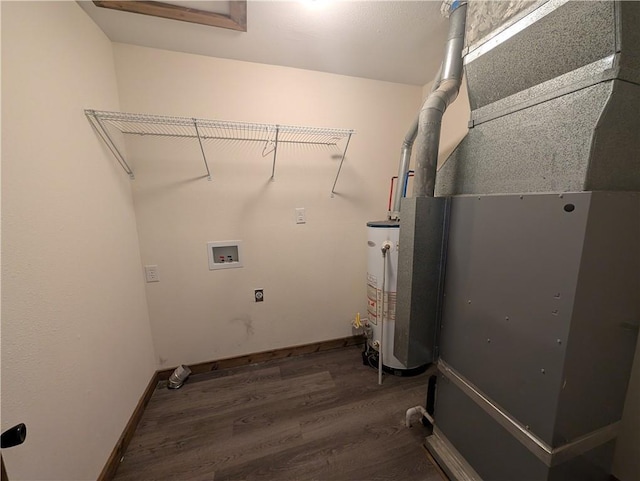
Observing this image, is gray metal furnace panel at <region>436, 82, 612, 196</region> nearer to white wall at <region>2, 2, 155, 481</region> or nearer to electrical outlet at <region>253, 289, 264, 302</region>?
electrical outlet at <region>253, 289, 264, 302</region>

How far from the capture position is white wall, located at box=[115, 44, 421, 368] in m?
1.53

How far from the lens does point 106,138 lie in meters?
1.27

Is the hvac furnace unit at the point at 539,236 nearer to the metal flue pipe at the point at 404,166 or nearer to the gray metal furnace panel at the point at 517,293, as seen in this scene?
the gray metal furnace panel at the point at 517,293

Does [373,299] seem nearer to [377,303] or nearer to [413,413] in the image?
[377,303]

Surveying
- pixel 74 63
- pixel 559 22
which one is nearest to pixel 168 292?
pixel 74 63

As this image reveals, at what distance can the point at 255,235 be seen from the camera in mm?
1780

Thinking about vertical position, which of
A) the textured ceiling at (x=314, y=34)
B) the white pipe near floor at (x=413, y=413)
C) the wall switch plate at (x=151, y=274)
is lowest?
the white pipe near floor at (x=413, y=413)

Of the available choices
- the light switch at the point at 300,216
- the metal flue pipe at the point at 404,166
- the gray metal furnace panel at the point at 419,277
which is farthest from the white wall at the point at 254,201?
the gray metal furnace panel at the point at 419,277

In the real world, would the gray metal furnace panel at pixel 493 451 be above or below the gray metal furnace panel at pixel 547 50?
below

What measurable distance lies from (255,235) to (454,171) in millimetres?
1400

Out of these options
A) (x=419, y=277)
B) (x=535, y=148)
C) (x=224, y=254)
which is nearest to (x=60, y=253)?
(x=224, y=254)

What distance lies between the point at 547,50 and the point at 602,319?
86 centimetres

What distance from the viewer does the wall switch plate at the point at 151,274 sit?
159 cm

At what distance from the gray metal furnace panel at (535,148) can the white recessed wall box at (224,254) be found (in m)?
1.54
